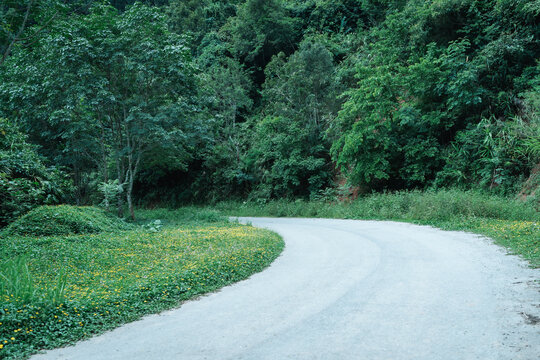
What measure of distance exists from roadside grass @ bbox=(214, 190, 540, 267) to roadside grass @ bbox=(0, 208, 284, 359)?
658 centimetres

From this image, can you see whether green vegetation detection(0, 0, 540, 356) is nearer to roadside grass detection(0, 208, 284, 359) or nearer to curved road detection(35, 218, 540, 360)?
roadside grass detection(0, 208, 284, 359)

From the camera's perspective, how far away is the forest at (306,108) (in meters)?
17.9

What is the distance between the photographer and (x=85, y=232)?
46.6 feet

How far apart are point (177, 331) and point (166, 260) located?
3.98 m

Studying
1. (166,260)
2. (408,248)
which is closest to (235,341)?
(166,260)

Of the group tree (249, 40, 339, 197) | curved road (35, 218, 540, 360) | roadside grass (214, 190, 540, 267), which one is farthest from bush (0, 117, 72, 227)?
tree (249, 40, 339, 197)

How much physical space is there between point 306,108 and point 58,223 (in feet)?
61.1

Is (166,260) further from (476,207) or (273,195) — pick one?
(273,195)

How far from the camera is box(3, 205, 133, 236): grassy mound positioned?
12.9 meters

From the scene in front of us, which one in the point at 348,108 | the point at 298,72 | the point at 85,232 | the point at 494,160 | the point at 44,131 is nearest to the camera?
the point at 85,232

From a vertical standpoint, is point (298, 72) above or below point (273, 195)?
above

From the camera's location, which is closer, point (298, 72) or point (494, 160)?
point (494, 160)

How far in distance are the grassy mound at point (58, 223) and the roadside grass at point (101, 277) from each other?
105 cm

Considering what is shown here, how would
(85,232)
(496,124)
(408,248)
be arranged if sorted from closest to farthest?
(408,248), (85,232), (496,124)
